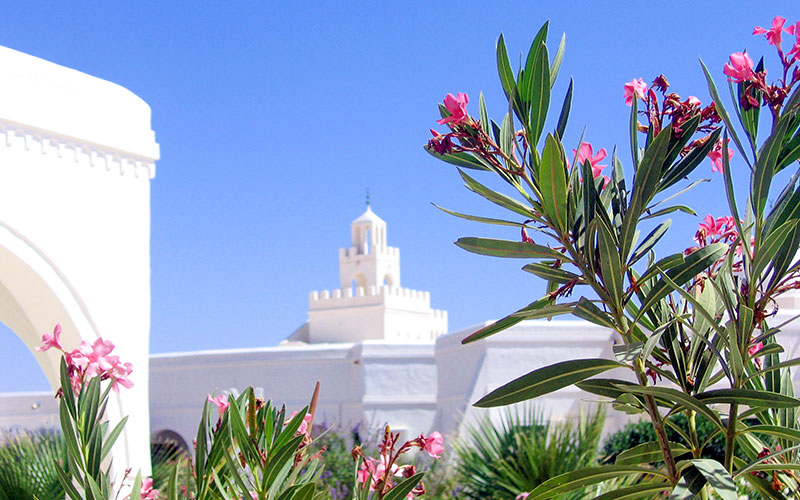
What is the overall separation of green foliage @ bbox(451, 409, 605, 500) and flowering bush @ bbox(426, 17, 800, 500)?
4.85m

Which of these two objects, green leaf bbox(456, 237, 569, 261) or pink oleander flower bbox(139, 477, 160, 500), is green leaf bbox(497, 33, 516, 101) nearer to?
green leaf bbox(456, 237, 569, 261)

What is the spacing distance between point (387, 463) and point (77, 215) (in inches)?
213

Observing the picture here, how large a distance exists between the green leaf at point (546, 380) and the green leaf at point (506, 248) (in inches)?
7.9

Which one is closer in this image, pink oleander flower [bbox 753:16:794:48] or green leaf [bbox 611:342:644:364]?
green leaf [bbox 611:342:644:364]

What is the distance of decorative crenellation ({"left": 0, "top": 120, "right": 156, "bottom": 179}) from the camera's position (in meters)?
6.42

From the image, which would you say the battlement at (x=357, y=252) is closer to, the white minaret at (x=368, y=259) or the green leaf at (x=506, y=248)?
the white minaret at (x=368, y=259)

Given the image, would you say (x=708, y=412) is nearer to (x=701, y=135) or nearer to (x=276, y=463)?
(x=701, y=135)

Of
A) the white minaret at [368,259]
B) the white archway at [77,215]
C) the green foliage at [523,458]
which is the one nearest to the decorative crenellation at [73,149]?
the white archway at [77,215]

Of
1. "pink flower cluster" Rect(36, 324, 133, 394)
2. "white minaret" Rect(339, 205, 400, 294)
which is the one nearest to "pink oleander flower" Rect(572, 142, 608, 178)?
"pink flower cluster" Rect(36, 324, 133, 394)

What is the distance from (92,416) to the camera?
2246mm

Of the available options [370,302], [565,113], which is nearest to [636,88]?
[565,113]

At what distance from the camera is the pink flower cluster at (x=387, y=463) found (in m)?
1.98

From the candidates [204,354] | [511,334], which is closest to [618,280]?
[511,334]

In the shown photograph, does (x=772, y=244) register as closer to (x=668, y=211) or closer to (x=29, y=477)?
(x=668, y=211)
